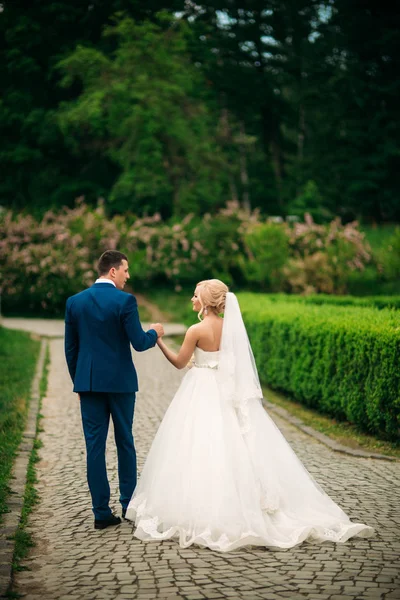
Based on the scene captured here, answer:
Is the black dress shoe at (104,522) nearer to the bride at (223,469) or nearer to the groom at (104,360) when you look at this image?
the groom at (104,360)

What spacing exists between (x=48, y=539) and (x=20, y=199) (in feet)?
122

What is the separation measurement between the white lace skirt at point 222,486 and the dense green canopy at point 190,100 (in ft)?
102

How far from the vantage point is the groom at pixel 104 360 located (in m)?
5.38

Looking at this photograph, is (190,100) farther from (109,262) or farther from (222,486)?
(222,486)

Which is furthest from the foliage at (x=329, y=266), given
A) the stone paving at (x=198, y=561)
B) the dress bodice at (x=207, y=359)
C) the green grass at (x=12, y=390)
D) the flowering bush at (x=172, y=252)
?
the dress bodice at (x=207, y=359)

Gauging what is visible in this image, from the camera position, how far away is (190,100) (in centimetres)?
3959

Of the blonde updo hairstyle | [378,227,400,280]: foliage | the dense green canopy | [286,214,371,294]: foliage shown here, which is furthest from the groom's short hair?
the dense green canopy

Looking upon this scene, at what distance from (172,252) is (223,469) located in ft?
88.1

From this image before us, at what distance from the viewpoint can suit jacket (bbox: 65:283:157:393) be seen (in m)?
5.37

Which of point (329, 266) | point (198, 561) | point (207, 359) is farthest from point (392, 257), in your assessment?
point (198, 561)

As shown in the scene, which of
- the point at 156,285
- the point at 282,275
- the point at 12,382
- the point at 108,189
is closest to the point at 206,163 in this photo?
the point at 108,189

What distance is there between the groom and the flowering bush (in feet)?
63.0

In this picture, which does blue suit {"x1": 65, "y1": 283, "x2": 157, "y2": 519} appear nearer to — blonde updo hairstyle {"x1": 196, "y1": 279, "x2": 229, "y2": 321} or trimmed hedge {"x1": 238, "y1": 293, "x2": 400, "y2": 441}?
blonde updo hairstyle {"x1": 196, "y1": 279, "x2": 229, "y2": 321}

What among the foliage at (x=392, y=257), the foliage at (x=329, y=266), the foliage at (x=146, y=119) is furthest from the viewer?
the foliage at (x=146, y=119)
